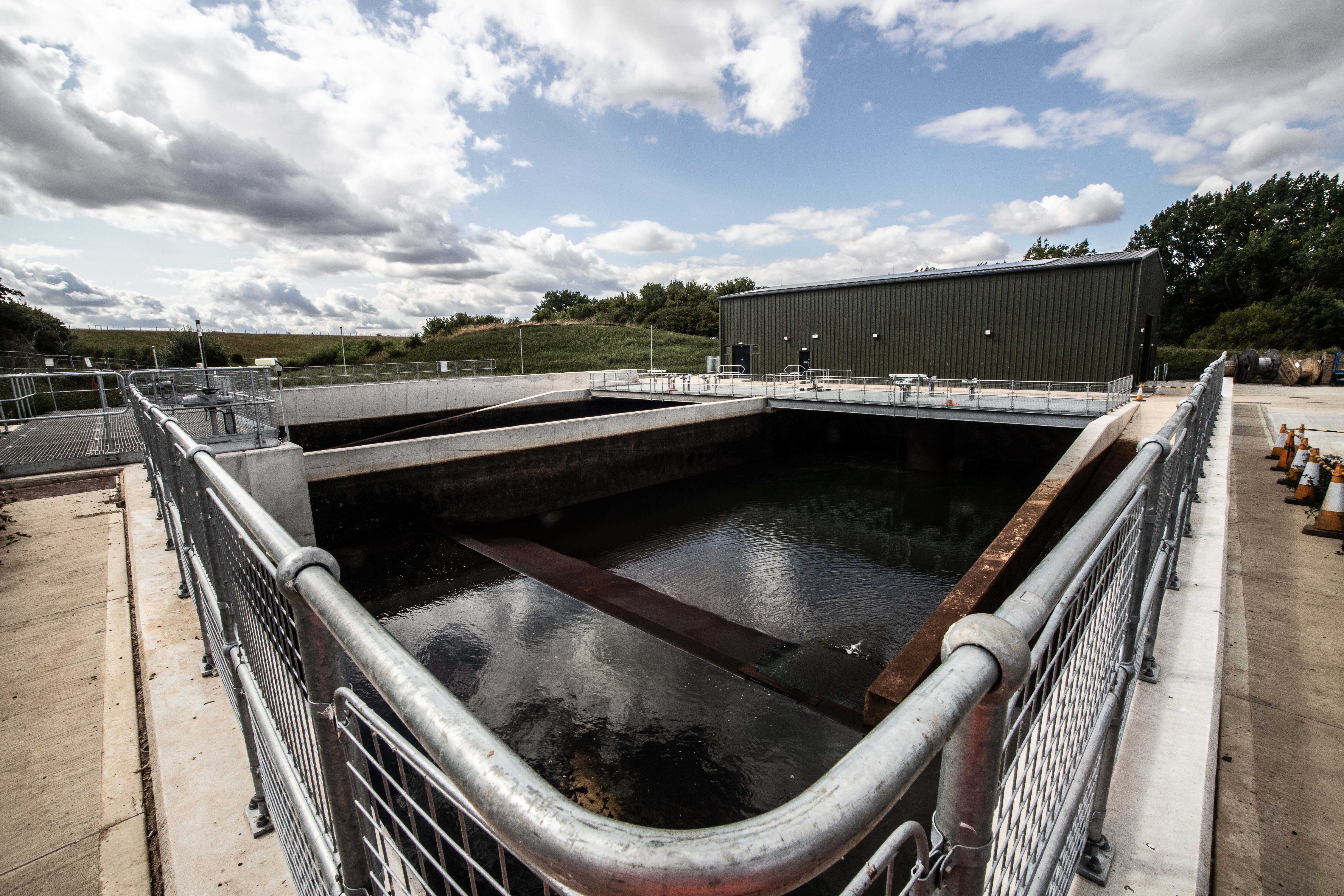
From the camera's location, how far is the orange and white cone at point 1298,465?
293 inches

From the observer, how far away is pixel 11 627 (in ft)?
13.9

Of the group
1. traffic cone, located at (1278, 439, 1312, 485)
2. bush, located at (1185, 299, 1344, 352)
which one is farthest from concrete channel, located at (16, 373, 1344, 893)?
bush, located at (1185, 299, 1344, 352)

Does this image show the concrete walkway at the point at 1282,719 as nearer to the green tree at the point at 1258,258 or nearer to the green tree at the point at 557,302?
the green tree at the point at 1258,258

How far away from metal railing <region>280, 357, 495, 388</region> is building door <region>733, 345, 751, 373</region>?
12.0 metres

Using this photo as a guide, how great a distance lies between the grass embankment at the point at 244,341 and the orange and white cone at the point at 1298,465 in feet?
155

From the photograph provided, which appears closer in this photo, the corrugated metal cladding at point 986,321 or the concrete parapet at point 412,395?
the corrugated metal cladding at point 986,321

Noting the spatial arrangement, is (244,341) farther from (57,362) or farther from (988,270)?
(988,270)

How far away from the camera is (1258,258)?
42031mm

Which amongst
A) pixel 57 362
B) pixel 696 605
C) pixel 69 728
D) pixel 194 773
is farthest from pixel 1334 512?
pixel 57 362

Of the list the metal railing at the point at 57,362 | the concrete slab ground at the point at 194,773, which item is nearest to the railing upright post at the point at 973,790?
the concrete slab ground at the point at 194,773

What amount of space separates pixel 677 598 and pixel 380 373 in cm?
1953

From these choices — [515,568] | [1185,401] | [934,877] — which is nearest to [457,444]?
[515,568]

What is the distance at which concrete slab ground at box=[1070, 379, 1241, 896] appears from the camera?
2051mm

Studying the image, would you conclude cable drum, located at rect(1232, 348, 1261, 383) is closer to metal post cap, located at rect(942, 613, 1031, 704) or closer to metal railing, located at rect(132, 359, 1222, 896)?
metal railing, located at rect(132, 359, 1222, 896)
